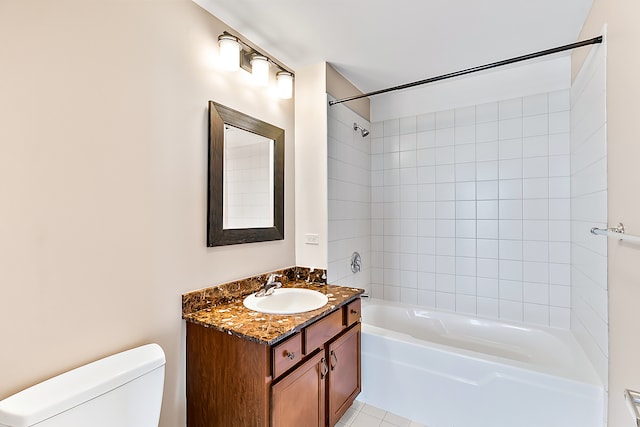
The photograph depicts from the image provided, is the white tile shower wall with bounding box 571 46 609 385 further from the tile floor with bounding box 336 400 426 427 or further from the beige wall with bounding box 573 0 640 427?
the tile floor with bounding box 336 400 426 427

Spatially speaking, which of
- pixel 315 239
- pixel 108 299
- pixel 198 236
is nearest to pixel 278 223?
pixel 315 239

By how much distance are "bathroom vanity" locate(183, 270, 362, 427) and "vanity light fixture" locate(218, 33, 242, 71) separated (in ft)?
4.29

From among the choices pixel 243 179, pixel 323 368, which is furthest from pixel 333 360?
pixel 243 179

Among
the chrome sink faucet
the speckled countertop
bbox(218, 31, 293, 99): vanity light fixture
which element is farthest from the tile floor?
bbox(218, 31, 293, 99): vanity light fixture

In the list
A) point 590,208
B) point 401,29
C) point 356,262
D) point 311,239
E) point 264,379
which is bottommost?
point 264,379

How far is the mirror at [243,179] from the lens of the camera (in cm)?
165

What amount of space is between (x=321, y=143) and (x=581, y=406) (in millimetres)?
2128

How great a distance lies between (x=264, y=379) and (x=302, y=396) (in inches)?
12.6

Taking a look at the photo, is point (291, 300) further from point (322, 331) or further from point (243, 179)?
point (243, 179)

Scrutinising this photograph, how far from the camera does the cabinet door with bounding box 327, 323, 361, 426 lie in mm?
1694

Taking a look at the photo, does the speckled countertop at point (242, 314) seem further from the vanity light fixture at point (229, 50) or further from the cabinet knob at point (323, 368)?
the vanity light fixture at point (229, 50)

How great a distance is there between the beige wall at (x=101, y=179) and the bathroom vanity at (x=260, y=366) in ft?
0.43

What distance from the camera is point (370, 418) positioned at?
1.93 meters

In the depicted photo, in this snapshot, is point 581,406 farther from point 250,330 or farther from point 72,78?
point 72,78
